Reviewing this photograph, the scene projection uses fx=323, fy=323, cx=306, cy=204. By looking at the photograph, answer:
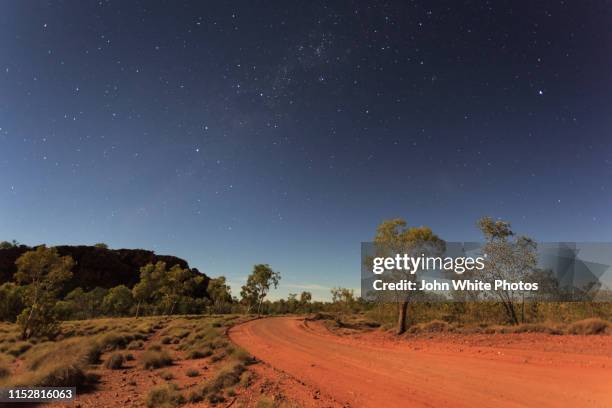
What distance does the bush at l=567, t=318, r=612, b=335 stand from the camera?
18125 millimetres

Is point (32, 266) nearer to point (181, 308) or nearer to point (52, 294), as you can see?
point (52, 294)

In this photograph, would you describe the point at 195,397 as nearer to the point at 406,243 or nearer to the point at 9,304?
the point at 406,243

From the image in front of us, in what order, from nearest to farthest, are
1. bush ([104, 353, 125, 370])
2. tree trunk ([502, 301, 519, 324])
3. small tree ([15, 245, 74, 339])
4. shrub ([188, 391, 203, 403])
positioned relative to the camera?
shrub ([188, 391, 203, 403]), bush ([104, 353, 125, 370]), small tree ([15, 245, 74, 339]), tree trunk ([502, 301, 519, 324])

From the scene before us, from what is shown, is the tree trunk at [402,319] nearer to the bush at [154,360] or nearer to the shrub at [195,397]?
the bush at [154,360]

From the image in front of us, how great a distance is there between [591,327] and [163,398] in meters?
22.3

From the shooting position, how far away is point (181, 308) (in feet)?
275

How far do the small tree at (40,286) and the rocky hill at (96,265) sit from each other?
100868mm

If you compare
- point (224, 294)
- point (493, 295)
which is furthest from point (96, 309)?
point (493, 295)

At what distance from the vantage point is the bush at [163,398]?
10258 millimetres

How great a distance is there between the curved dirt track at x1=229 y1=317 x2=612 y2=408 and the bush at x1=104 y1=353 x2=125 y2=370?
7.53 metres

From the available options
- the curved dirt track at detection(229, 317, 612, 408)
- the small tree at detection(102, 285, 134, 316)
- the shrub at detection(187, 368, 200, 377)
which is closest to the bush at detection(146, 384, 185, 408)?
the shrub at detection(187, 368, 200, 377)

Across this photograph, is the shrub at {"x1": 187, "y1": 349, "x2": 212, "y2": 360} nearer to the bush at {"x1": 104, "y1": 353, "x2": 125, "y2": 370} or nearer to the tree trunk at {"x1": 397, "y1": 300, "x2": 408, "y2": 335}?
the bush at {"x1": 104, "y1": 353, "x2": 125, "y2": 370}

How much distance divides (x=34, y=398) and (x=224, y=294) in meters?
78.7

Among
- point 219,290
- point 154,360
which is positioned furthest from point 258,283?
point 154,360
